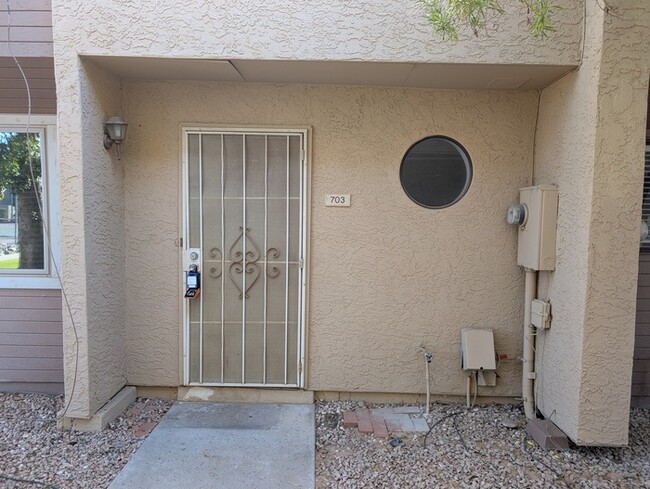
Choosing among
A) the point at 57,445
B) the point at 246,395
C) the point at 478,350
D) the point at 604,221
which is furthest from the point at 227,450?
the point at 604,221

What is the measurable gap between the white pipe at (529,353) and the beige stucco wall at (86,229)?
14.5 feet

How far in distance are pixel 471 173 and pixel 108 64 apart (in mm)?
3922

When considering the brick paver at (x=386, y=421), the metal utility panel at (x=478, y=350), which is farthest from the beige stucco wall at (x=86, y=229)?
the metal utility panel at (x=478, y=350)

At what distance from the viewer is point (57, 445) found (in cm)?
400

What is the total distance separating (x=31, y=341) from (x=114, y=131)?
2.68 meters

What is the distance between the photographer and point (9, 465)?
12.0 ft

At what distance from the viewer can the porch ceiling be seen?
4.05 meters

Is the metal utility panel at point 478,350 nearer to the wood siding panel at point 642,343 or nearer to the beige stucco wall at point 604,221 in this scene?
the beige stucco wall at point 604,221

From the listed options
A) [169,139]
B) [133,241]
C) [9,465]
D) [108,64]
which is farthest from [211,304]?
[108,64]

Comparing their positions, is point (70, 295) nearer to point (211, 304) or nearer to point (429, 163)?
point (211, 304)

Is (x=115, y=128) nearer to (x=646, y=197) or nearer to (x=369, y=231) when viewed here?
(x=369, y=231)

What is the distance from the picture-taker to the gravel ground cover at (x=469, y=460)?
141 inches

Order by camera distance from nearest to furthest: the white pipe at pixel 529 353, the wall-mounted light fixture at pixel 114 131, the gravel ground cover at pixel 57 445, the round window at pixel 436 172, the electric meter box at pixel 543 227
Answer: the gravel ground cover at pixel 57 445, the electric meter box at pixel 543 227, the wall-mounted light fixture at pixel 114 131, the white pipe at pixel 529 353, the round window at pixel 436 172

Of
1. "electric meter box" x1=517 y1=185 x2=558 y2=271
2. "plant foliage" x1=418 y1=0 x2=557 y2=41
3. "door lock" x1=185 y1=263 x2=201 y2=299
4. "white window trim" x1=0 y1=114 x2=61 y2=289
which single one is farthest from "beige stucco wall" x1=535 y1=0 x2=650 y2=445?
"white window trim" x1=0 y1=114 x2=61 y2=289
